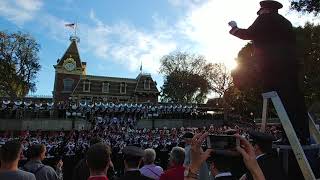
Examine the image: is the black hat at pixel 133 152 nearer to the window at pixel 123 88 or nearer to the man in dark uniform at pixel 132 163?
the man in dark uniform at pixel 132 163

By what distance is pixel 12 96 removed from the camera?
2151 inches

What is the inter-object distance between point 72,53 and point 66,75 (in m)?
4.37

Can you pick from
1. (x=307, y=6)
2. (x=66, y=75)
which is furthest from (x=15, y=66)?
(x=307, y=6)

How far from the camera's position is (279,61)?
11.5 ft

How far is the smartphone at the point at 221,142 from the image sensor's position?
278 centimetres

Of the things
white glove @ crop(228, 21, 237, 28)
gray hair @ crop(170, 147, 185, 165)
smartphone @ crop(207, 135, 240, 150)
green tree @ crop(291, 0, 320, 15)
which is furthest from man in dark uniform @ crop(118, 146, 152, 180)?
green tree @ crop(291, 0, 320, 15)

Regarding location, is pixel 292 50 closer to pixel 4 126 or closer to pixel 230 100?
pixel 4 126

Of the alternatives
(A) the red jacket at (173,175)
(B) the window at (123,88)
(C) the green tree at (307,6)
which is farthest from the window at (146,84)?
(A) the red jacket at (173,175)

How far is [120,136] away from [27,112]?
16.2m

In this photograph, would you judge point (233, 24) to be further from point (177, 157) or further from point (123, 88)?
point (123, 88)

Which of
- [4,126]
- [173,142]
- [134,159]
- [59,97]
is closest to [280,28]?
[134,159]

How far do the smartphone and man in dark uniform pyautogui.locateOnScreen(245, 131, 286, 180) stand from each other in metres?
0.61

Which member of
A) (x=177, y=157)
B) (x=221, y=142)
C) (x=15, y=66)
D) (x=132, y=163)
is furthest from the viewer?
(x=15, y=66)

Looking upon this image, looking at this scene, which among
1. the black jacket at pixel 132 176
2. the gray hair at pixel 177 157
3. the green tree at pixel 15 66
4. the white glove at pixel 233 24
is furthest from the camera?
the green tree at pixel 15 66
